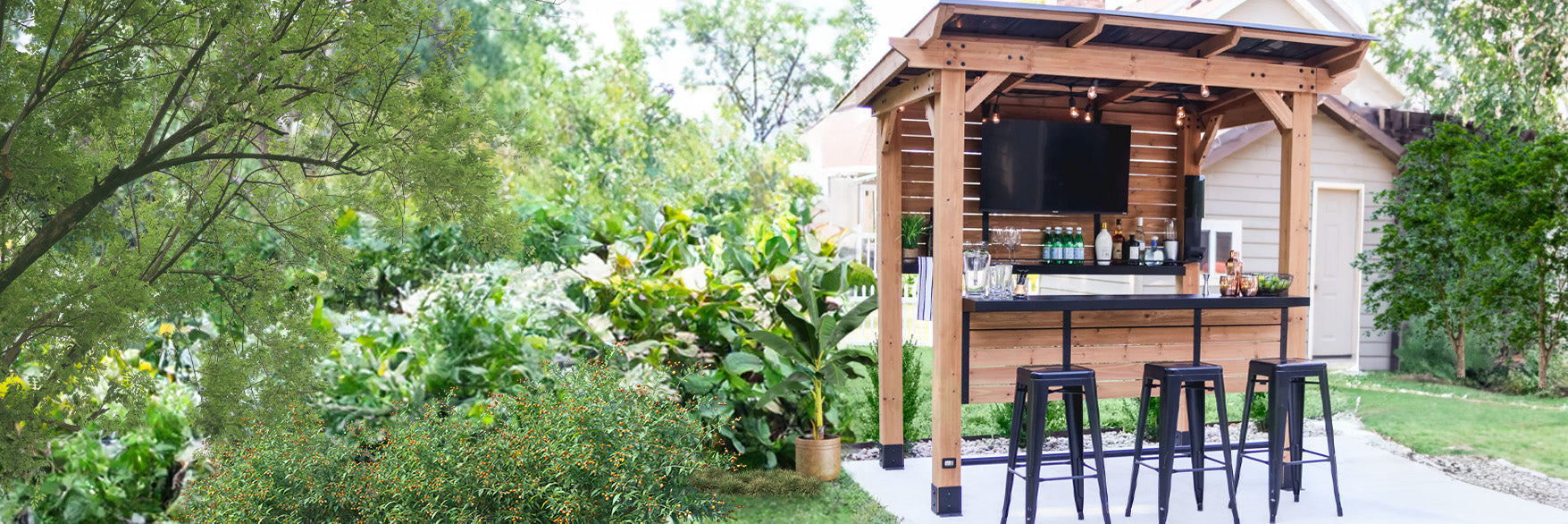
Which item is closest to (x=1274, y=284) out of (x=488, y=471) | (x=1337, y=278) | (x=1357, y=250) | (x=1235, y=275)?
(x=1235, y=275)

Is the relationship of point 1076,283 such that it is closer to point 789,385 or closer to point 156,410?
point 789,385

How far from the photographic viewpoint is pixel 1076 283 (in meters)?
9.12

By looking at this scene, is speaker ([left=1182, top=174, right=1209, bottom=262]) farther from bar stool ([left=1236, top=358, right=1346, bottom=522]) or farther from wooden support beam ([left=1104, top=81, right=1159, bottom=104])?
bar stool ([left=1236, top=358, right=1346, bottom=522])

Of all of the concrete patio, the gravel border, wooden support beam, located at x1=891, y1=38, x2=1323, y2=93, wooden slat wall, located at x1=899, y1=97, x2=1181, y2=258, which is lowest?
the gravel border

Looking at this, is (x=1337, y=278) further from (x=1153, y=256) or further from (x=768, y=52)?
(x=768, y=52)

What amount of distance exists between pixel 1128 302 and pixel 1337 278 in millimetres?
5706

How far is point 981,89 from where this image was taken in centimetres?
420

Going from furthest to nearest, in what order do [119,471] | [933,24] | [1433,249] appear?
[1433,249], [119,471], [933,24]

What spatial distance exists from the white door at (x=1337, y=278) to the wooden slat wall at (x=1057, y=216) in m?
3.74

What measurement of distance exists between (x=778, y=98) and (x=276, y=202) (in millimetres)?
15736

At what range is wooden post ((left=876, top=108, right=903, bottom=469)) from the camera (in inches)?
205

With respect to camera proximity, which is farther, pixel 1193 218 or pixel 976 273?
pixel 1193 218

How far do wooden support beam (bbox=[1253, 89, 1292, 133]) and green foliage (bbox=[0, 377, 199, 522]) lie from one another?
17.0 feet

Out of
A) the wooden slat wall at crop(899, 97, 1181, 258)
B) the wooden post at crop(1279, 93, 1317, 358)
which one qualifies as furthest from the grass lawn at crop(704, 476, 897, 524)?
the wooden post at crop(1279, 93, 1317, 358)
